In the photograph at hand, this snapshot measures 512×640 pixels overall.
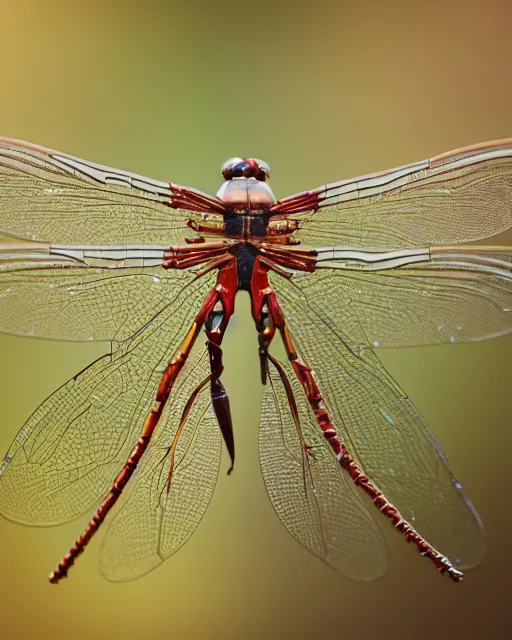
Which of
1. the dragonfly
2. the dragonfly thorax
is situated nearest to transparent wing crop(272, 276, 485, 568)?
the dragonfly

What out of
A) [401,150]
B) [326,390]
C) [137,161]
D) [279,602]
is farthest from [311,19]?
[279,602]

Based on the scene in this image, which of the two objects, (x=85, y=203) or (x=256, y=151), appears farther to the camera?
(x=256, y=151)

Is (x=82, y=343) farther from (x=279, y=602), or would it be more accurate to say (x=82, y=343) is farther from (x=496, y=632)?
(x=496, y=632)

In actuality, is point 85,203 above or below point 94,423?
above

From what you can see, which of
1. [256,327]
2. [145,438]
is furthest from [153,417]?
[256,327]

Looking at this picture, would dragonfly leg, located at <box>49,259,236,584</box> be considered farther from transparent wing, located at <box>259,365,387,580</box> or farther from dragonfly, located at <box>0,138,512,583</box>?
transparent wing, located at <box>259,365,387,580</box>

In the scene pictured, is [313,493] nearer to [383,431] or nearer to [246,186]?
[383,431]

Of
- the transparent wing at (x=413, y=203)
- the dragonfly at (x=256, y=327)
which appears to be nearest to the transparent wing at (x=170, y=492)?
the dragonfly at (x=256, y=327)
